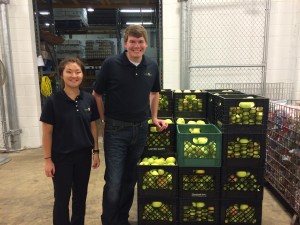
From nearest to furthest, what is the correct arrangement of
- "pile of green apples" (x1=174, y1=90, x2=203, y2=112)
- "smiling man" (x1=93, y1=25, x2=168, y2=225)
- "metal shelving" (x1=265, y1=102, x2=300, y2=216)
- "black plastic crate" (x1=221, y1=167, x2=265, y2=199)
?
1. "smiling man" (x1=93, y1=25, x2=168, y2=225)
2. "black plastic crate" (x1=221, y1=167, x2=265, y2=199)
3. "metal shelving" (x1=265, y1=102, x2=300, y2=216)
4. "pile of green apples" (x1=174, y1=90, x2=203, y2=112)

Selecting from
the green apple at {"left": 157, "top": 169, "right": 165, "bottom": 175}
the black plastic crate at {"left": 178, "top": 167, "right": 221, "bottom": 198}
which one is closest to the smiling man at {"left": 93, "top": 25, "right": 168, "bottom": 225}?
the green apple at {"left": 157, "top": 169, "right": 165, "bottom": 175}

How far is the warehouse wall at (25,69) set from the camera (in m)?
A: 4.40

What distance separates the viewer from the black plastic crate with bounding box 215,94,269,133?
225cm

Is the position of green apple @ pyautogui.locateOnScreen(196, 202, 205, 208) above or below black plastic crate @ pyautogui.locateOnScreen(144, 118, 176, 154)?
below

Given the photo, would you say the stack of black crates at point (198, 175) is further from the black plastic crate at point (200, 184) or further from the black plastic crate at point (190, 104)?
the black plastic crate at point (190, 104)

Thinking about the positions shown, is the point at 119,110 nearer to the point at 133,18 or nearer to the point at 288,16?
the point at 288,16

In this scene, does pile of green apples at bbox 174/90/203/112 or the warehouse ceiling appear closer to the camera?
pile of green apples at bbox 174/90/203/112

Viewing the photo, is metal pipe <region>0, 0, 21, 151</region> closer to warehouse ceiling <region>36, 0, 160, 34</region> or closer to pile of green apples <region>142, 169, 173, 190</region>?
warehouse ceiling <region>36, 0, 160, 34</region>

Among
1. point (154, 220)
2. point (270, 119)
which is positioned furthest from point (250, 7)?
point (154, 220)

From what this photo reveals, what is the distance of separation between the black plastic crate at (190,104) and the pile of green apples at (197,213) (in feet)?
3.06

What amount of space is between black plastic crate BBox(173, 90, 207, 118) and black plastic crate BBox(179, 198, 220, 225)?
2.95ft

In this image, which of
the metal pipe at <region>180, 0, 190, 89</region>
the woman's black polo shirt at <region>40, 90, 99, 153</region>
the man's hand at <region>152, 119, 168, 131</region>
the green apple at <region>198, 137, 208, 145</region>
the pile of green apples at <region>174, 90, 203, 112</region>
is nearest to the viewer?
the woman's black polo shirt at <region>40, 90, 99, 153</region>

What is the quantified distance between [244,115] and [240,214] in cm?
86

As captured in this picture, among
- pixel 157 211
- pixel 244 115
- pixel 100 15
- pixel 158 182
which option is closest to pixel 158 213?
pixel 157 211
